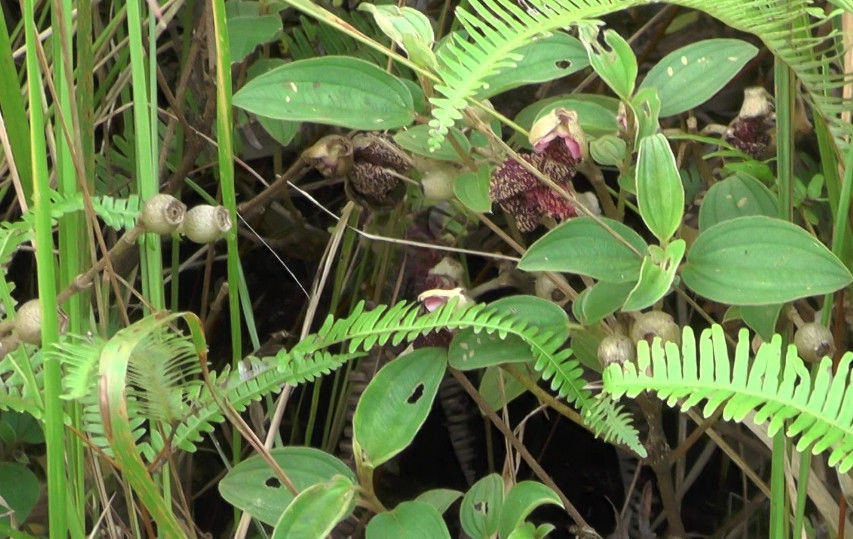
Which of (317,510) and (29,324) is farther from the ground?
(29,324)

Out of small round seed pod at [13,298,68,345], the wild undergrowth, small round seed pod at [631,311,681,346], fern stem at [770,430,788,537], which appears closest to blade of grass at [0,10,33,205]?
the wild undergrowth

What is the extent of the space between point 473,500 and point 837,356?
29cm

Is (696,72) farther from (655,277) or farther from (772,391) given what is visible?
(772,391)

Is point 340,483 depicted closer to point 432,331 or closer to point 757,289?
point 432,331

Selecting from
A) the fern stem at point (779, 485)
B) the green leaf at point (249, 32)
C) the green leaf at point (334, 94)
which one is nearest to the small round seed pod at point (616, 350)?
the fern stem at point (779, 485)

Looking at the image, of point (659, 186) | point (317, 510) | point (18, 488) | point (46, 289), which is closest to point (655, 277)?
point (659, 186)

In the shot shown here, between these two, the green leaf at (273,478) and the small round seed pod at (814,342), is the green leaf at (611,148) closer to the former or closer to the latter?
the small round seed pod at (814,342)

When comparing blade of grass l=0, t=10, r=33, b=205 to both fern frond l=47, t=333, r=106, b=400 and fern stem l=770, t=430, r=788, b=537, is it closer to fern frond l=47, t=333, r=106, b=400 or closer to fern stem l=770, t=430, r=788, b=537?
fern frond l=47, t=333, r=106, b=400

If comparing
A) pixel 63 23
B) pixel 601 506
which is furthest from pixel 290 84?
pixel 601 506

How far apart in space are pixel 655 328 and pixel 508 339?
4.0 inches

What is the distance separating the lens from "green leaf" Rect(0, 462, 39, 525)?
2.91 feet

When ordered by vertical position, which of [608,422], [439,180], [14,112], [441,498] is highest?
[14,112]

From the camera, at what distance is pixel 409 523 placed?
27.6 inches

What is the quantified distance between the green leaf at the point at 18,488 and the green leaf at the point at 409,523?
1.17 ft
